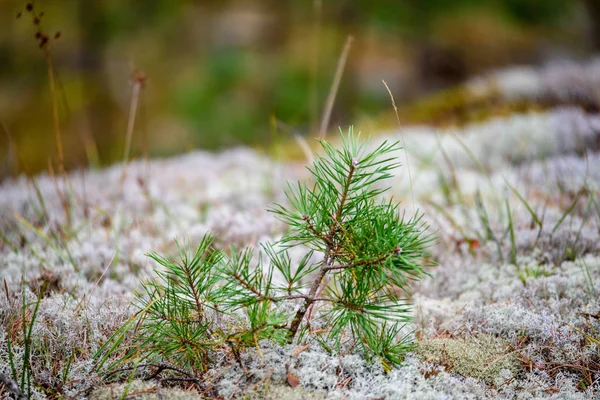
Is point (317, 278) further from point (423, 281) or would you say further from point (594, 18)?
point (594, 18)

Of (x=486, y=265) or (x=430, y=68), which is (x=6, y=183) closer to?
(x=486, y=265)

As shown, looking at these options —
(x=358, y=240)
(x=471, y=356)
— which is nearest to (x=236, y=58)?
(x=358, y=240)

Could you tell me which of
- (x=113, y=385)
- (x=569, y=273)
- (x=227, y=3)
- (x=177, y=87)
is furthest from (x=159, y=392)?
(x=227, y=3)

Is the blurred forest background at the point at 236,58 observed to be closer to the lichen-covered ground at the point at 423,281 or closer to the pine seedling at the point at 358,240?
the lichen-covered ground at the point at 423,281

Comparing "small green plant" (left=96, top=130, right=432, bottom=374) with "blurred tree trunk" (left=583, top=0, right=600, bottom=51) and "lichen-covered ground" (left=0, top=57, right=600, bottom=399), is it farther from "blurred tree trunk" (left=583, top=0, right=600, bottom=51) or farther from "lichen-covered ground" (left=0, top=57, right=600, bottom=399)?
"blurred tree trunk" (left=583, top=0, right=600, bottom=51)

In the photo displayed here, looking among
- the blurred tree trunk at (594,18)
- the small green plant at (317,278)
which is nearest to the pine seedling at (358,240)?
the small green plant at (317,278)
